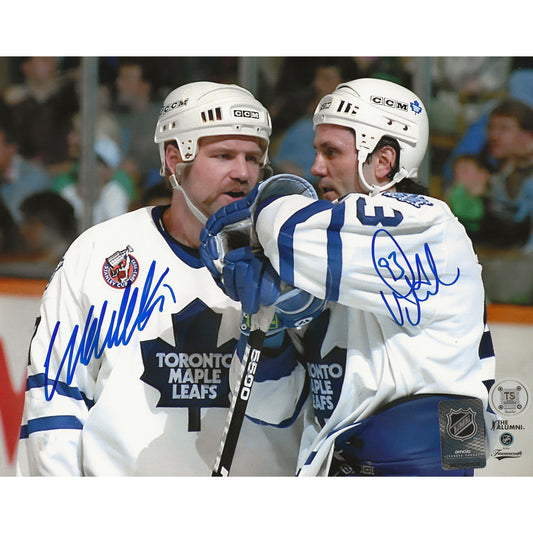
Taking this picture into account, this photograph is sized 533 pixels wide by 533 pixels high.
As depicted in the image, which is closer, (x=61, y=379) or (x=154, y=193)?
(x=61, y=379)

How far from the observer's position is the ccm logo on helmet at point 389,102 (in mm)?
2379

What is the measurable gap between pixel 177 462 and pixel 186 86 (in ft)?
3.41

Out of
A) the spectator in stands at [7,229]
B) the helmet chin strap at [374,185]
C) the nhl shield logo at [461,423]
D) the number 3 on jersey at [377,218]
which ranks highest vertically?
the helmet chin strap at [374,185]

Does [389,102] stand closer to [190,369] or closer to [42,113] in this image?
[190,369]

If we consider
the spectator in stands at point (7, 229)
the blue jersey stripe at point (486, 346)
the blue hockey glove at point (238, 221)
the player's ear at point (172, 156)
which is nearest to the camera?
the blue hockey glove at point (238, 221)

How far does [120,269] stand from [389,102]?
0.85 meters

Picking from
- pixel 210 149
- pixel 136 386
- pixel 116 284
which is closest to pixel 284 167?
pixel 210 149

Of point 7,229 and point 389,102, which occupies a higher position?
point 389,102

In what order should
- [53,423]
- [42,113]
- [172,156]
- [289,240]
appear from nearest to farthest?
1. [289,240]
2. [53,423]
3. [172,156]
4. [42,113]

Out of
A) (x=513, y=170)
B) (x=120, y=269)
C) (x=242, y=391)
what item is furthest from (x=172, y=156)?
(x=513, y=170)

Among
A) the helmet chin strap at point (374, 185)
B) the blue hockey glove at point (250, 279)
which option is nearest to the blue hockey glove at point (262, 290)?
the blue hockey glove at point (250, 279)

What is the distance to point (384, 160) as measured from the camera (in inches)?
93.3

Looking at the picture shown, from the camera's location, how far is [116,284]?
2.51 metres
